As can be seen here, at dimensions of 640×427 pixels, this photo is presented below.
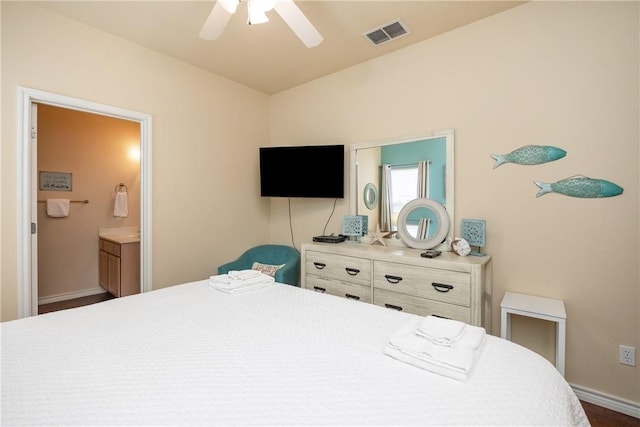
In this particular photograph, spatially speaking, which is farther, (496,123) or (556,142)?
(496,123)

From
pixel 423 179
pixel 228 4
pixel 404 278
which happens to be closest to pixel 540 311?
pixel 404 278

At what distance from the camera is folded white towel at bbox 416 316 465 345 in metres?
1.11

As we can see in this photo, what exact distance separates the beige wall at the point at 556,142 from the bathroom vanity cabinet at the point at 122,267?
134 inches

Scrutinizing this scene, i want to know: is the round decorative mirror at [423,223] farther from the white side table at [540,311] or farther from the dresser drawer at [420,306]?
the white side table at [540,311]

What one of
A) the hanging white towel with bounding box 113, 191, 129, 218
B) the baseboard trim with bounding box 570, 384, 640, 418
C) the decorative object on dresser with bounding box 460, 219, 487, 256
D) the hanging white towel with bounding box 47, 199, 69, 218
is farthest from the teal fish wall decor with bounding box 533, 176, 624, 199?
the hanging white towel with bounding box 47, 199, 69, 218

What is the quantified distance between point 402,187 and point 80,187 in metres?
3.99

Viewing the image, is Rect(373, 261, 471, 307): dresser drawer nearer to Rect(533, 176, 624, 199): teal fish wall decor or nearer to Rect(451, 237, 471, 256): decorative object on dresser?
Rect(451, 237, 471, 256): decorative object on dresser

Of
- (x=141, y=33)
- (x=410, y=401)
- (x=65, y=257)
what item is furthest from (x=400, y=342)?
(x=65, y=257)

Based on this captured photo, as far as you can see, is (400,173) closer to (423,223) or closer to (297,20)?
(423,223)

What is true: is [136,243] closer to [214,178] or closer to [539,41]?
[214,178]

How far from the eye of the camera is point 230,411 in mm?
830

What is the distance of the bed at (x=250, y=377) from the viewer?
2.68 ft

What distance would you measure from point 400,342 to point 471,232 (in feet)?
4.87

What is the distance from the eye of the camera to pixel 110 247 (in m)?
3.80
